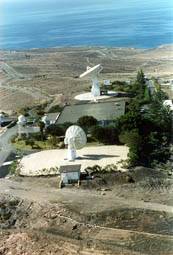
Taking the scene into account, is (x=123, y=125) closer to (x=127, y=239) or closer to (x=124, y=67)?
(x=127, y=239)

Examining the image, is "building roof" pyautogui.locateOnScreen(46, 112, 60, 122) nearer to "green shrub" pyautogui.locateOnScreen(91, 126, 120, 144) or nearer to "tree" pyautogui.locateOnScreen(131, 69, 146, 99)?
"green shrub" pyautogui.locateOnScreen(91, 126, 120, 144)

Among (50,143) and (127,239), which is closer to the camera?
(127,239)

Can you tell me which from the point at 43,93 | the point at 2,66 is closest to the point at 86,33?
the point at 2,66

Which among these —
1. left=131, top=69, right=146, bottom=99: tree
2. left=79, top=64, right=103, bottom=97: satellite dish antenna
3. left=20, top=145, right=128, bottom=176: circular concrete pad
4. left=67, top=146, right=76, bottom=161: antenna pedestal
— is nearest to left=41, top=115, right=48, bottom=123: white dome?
left=20, top=145, right=128, bottom=176: circular concrete pad

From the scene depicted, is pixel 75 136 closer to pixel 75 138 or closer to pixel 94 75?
pixel 75 138

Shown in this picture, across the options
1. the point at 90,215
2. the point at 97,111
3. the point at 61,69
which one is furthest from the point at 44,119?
the point at 61,69

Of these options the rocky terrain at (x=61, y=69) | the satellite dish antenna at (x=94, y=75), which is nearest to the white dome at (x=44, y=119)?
the satellite dish antenna at (x=94, y=75)
